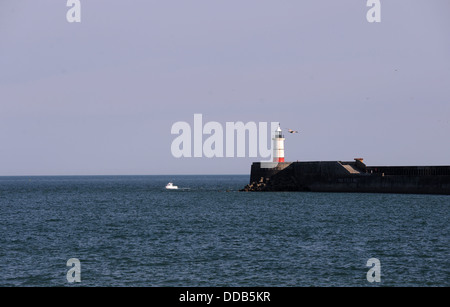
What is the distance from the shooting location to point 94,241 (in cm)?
2872

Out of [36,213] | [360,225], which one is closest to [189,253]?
[360,225]

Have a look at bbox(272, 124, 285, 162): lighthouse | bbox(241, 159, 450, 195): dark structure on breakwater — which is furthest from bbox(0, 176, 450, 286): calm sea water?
bbox(272, 124, 285, 162): lighthouse

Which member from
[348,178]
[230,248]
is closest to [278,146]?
[348,178]

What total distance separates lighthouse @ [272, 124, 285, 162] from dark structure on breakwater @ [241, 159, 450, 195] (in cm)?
96

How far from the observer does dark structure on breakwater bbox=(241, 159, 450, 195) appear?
200ft

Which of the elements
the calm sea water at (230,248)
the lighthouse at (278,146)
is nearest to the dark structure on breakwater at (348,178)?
the lighthouse at (278,146)

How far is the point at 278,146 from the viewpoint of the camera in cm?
7281

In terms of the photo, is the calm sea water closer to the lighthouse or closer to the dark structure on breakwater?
the dark structure on breakwater

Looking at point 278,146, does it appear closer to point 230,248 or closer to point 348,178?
point 348,178

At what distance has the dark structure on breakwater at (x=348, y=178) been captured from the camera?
200 ft

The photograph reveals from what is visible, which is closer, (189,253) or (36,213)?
(189,253)

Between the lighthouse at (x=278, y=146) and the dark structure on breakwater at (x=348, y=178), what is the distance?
96 centimetres
